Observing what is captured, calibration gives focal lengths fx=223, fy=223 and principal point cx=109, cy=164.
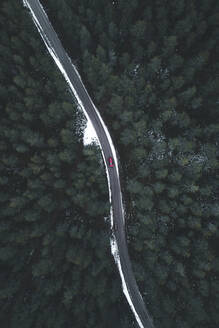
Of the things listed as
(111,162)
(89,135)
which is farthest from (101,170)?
(89,135)

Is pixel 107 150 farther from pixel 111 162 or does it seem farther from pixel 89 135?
pixel 89 135

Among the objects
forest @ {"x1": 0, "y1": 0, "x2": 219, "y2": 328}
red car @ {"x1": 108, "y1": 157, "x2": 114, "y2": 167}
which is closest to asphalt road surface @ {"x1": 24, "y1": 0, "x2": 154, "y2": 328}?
red car @ {"x1": 108, "y1": 157, "x2": 114, "y2": 167}

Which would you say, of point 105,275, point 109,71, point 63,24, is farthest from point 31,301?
point 63,24

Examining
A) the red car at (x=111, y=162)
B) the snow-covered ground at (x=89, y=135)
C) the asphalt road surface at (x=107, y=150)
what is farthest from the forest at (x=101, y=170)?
the red car at (x=111, y=162)

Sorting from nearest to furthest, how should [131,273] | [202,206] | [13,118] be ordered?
1. [13,118]
2. [202,206]
3. [131,273]

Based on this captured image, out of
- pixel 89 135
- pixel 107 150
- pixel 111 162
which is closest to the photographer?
pixel 89 135

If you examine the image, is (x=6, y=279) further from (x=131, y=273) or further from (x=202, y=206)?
(x=202, y=206)
